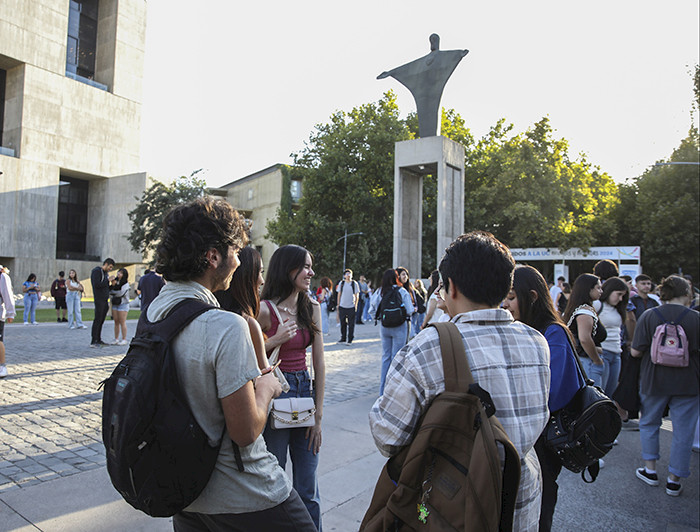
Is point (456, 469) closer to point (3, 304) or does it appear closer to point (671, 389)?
point (671, 389)

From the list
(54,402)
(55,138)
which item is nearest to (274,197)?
(55,138)

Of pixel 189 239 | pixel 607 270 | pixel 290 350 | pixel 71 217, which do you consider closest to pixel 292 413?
pixel 290 350

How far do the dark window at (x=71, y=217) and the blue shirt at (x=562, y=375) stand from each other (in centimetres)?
4452

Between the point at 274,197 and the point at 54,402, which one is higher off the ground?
the point at 274,197

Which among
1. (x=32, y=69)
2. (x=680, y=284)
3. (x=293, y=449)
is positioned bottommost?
(x=293, y=449)

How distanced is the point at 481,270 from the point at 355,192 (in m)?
32.0

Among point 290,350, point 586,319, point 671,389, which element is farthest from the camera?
point 586,319

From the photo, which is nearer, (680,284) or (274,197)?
(680,284)

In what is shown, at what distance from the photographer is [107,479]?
4121mm

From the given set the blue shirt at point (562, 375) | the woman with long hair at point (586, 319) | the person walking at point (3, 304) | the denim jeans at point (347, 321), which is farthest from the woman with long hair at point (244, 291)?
the denim jeans at point (347, 321)

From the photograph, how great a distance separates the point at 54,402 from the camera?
6477 mm

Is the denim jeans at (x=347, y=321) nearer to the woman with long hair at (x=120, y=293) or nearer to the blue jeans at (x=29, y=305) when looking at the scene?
the woman with long hair at (x=120, y=293)

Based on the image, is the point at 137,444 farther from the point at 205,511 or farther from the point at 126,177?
the point at 126,177

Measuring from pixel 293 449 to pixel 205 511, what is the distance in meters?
1.30
